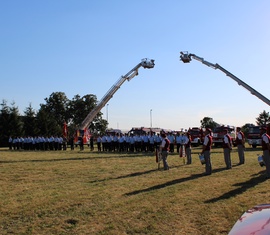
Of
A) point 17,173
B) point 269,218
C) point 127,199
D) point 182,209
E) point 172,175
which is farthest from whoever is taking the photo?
point 17,173

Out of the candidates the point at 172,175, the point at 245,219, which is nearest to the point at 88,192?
the point at 172,175

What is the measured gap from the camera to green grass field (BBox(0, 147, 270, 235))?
789cm

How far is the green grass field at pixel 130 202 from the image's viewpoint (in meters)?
7.89

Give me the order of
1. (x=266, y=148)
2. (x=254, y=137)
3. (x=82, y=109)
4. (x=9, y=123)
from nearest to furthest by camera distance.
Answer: (x=266, y=148) < (x=254, y=137) < (x=9, y=123) < (x=82, y=109)

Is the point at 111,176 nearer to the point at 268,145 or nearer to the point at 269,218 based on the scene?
the point at 268,145

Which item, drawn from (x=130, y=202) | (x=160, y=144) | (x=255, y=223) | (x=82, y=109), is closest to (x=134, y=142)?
(x=160, y=144)

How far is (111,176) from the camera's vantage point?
15.0 metres

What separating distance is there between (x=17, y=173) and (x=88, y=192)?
6514 millimetres

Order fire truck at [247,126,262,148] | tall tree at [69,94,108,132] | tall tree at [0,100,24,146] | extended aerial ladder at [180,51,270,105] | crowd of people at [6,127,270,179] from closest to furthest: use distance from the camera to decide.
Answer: crowd of people at [6,127,270,179] < fire truck at [247,126,262,148] < extended aerial ladder at [180,51,270,105] < tall tree at [0,100,24,146] < tall tree at [69,94,108,132]

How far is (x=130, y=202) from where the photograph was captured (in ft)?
32.3

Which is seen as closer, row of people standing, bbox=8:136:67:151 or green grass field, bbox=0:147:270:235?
green grass field, bbox=0:147:270:235

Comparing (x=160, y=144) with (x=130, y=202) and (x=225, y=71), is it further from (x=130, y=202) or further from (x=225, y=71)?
(x=225, y=71)

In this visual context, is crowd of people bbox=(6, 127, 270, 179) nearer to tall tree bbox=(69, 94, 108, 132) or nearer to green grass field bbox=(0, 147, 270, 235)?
green grass field bbox=(0, 147, 270, 235)

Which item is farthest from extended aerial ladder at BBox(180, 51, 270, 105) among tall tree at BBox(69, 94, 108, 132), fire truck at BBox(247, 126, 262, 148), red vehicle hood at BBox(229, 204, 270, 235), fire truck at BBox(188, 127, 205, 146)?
tall tree at BBox(69, 94, 108, 132)
